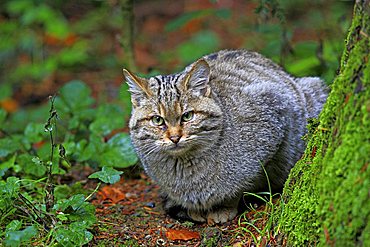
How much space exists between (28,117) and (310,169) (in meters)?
4.51

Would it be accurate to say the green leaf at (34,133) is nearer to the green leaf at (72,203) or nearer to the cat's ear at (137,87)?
the cat's ear at (137,87)

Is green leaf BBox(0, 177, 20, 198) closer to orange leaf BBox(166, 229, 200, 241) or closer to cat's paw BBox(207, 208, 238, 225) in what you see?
orange leaf BBox(166, 229, 200, 241)

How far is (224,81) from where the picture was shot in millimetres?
4559

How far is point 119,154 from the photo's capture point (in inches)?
193

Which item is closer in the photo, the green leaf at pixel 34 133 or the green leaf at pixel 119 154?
the green leaf at pixel 119 154

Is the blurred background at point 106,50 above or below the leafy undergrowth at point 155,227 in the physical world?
above

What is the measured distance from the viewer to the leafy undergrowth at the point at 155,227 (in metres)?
3.79

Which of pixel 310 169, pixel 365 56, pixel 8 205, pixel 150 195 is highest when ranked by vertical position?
pixel 365 56

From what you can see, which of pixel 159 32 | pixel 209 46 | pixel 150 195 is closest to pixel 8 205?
pixel 150 195

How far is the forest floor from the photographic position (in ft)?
12.5

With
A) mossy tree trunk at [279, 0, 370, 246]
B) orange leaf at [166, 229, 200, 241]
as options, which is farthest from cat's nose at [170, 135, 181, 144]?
mossy tree trunk at [279, 0, 370, 246]

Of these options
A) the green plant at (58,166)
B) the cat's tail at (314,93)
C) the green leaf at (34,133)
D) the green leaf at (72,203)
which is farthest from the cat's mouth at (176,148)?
the green leaf at (34,133)

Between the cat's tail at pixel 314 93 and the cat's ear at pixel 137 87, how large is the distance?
5.32ft

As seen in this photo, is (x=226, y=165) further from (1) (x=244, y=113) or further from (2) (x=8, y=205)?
(2) (x=8, y=205)
